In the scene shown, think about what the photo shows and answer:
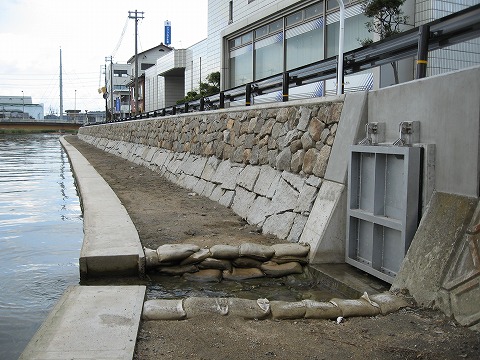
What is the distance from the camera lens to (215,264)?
6.14m

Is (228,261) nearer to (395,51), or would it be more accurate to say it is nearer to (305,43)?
(395,51)

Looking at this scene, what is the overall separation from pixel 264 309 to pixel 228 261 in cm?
197

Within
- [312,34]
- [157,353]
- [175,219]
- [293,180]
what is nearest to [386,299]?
[157,353]

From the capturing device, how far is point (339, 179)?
20.6 feet

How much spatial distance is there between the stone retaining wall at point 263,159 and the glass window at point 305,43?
13.6ft

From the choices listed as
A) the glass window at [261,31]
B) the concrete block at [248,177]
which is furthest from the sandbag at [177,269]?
the glass window at [261,31]

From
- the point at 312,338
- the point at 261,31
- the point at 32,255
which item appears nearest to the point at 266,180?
the point at 32,255

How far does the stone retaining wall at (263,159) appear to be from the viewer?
22.8 ft

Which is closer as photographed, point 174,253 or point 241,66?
point 174,253

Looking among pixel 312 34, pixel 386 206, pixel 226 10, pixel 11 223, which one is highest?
pixel 226 10

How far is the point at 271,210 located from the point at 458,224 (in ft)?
12.3

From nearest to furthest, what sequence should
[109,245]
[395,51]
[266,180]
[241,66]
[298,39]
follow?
1. [109,245]
2. [395,51]
3. [266,180]
4. [298,39]
5. [241,66]

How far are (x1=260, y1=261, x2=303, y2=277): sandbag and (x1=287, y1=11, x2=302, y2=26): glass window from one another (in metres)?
11.8

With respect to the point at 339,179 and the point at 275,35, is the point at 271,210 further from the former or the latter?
the point at 275,35
